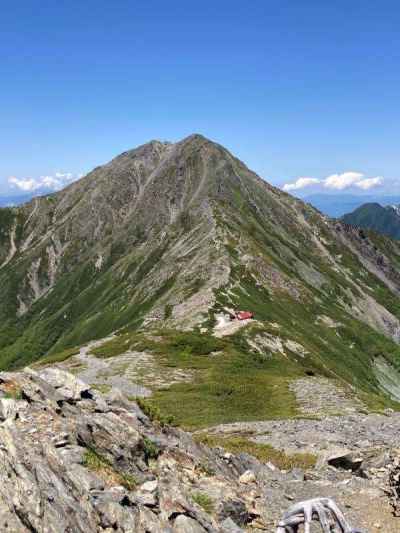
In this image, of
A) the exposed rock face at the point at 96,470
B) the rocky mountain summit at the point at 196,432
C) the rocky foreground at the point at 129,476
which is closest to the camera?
the exposed rock face at the point at 96,470

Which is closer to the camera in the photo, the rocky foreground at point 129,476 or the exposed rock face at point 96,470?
the exposed rock face at point 96,470

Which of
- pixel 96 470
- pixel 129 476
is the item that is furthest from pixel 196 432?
pixel 96 470

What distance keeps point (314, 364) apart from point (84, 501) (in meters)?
83.1

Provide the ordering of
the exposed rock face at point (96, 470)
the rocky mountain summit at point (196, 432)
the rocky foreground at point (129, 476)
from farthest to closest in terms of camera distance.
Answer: the rocky mountain summit at point (196, 432) < the rocky foreground at point (129, 476) < the exposed rock face at point (96, 470)

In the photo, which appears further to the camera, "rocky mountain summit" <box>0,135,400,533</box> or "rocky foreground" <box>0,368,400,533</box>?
"rocky mountain summit" <box>0,135,400,533</box>

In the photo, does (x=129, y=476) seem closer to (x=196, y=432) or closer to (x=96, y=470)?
(x=96, y=470)

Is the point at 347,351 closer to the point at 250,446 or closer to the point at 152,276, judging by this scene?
the point at 152,276

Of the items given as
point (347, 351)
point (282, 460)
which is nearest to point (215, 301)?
point (347, 351)

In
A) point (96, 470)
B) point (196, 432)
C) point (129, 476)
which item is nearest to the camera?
point (96, 470)

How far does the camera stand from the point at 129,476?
20188 mm

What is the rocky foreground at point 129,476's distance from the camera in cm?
1431

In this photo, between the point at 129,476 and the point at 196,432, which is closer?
the point at 129,476

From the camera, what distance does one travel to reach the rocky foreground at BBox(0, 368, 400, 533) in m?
14.3

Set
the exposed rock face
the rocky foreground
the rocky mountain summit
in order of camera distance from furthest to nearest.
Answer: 1. the rocky mountain summit
2. the rocky foreground
3. the exposed rock face
